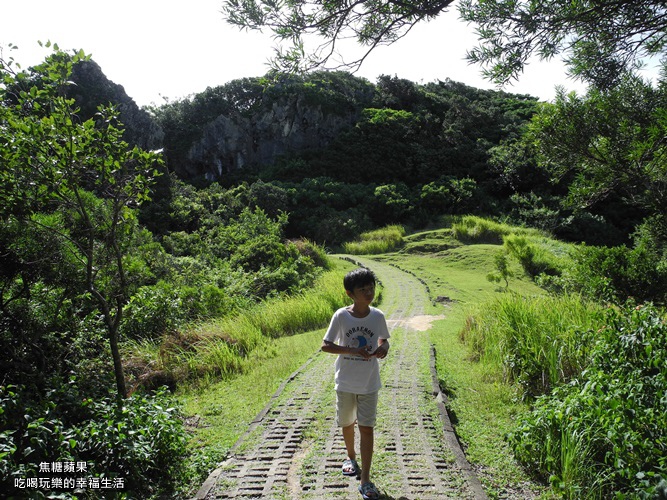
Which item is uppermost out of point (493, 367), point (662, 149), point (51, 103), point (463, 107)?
point (463, 107)

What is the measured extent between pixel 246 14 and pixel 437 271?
583 inches

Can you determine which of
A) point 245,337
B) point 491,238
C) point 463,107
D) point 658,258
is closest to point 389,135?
point 463,107

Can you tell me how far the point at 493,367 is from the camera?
5371 mm

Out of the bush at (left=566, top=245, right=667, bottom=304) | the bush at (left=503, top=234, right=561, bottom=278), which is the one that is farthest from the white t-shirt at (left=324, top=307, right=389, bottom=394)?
the bush at (left=503, top=234, right=561, bottom=278)

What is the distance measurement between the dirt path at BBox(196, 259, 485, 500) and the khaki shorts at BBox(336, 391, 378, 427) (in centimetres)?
51

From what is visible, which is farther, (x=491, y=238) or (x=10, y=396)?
(x=491, y=238)

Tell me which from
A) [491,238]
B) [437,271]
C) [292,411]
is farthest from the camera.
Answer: [491,238]

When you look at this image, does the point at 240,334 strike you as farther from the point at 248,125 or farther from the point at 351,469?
the point at 248,125

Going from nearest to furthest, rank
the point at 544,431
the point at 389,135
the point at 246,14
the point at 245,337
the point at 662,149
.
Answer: the point at 246,14 → the point at 544,431 → the point at 662,149 → the point at 245,337 → the point at 389,135

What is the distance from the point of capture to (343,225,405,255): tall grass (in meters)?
22.0

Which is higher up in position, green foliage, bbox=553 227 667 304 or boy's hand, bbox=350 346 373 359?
boy's hand, bbox=350 346 373 359

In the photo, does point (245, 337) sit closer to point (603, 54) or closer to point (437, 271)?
point (603, 54)

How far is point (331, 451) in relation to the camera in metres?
3.41

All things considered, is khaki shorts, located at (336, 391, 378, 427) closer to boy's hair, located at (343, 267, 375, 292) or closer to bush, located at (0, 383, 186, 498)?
boy's hair, located at (343, 267, 375, 292)
